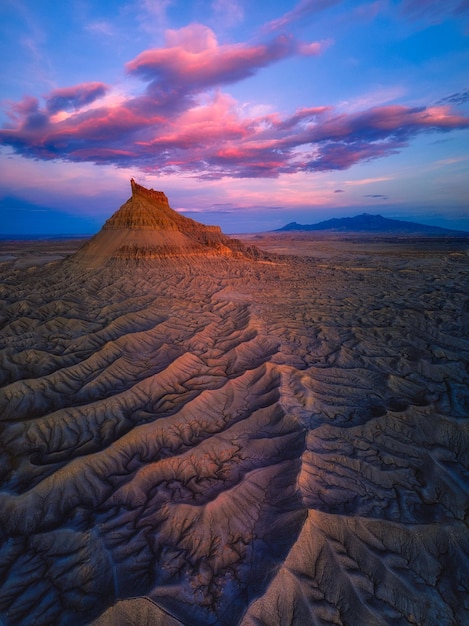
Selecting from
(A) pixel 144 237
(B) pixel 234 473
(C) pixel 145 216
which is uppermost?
(C) pixel 145 216

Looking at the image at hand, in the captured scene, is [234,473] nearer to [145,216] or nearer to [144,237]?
[144,237]

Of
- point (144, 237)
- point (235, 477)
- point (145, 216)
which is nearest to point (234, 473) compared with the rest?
point (235, 477)

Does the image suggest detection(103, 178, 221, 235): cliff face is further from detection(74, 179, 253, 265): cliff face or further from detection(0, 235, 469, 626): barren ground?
detection(0, 235, 469, 626): barren ground

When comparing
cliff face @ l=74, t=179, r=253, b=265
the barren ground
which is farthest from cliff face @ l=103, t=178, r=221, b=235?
the barren ground

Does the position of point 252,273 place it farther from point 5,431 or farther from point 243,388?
point 5,431

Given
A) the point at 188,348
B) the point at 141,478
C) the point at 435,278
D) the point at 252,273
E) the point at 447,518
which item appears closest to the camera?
the point at 447,518

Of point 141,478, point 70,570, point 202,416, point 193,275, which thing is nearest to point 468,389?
point 202,416

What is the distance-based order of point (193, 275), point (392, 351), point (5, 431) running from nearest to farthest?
point (5, 431) → point (392, 351) → point (193, 275)

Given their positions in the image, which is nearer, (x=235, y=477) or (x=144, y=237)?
(x=235, y=477)
